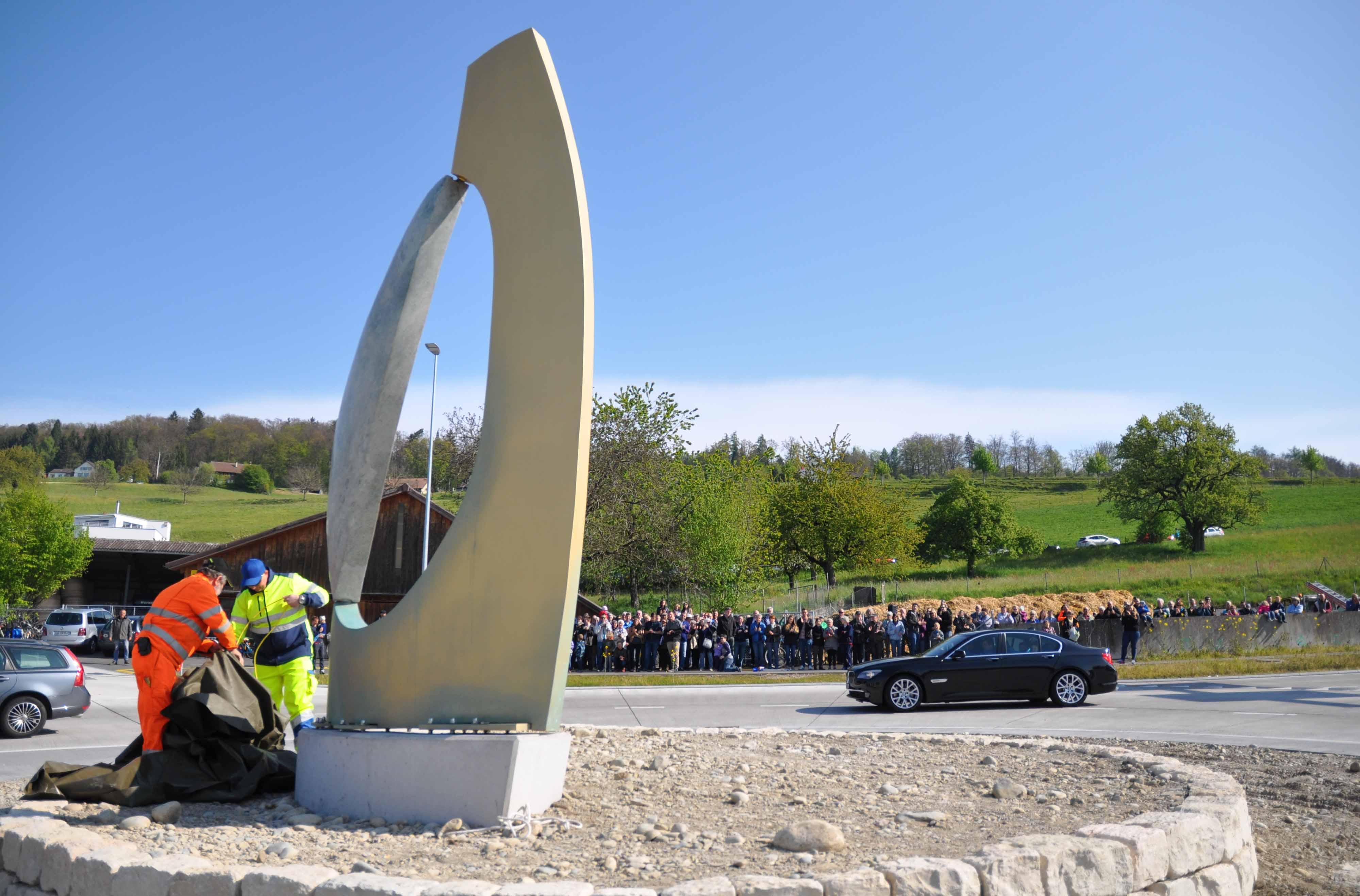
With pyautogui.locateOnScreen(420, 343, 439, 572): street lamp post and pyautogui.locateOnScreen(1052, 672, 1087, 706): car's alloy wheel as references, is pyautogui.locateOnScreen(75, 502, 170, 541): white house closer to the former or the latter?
pyautogui.locateOnScreen(420, 343, 439, 572): street lamp post

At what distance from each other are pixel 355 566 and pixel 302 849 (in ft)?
7.92

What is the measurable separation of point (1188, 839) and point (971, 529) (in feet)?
203

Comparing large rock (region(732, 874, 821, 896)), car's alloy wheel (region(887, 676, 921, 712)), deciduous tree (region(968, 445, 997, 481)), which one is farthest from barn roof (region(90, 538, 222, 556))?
deciduous tree (region(968, 445, 997, 481))

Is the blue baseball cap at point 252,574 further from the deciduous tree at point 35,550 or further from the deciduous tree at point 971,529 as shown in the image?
the deciduous tree at point 971,529

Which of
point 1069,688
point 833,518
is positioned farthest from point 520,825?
point 833,518

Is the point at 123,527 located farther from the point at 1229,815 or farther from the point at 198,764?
the point at 1229,815

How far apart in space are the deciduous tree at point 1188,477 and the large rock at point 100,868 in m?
68.2

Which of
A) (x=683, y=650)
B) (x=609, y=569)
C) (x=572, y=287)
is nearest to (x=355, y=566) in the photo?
(x=572, y=287)

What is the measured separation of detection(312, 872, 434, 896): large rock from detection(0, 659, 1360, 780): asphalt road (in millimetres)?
7235

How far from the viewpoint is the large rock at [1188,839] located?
5004mm

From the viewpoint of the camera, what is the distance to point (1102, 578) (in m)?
45.2

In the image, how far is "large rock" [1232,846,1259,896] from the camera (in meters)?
5.38

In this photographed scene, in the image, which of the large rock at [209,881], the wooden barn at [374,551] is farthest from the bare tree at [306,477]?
the large rock at [209,881]

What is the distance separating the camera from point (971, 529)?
211 feet
